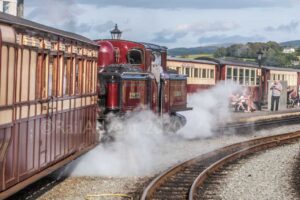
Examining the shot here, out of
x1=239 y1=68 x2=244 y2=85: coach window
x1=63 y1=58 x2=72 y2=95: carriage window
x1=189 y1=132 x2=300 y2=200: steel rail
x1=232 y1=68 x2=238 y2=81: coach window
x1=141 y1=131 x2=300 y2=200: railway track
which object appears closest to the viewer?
x1=63 y1=58 x2=72 y2=95: carriage window

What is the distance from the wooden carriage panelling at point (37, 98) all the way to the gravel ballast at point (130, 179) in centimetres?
55

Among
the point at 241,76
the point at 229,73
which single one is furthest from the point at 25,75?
the point at 241,76

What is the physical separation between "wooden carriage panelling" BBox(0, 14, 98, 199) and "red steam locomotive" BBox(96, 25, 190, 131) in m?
3.74

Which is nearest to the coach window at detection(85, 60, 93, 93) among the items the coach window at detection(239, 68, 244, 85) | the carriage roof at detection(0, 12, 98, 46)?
the carriage roof at detection(0, 12, 98, 46)

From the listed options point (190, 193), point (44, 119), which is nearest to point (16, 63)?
point (44, 119)

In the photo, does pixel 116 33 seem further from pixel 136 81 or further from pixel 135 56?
pixel 136 81

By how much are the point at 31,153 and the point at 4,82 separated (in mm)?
1578

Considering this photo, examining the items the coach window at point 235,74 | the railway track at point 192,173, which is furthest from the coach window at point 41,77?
the coach window at point 235,74

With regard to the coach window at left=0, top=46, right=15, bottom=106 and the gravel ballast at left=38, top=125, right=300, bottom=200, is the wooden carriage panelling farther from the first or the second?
the gravel ballast at left=38, top=125, right=300, bottom=200

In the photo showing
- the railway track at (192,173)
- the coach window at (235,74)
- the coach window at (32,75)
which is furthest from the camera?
the coach window at (235,74)

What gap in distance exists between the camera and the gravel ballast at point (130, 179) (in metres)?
10.2

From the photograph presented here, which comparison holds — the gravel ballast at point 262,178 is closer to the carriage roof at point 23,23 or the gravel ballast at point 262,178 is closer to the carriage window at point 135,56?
the carriage roof at point 23,23

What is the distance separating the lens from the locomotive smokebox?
1543cm

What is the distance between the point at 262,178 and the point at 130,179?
2784 mm
